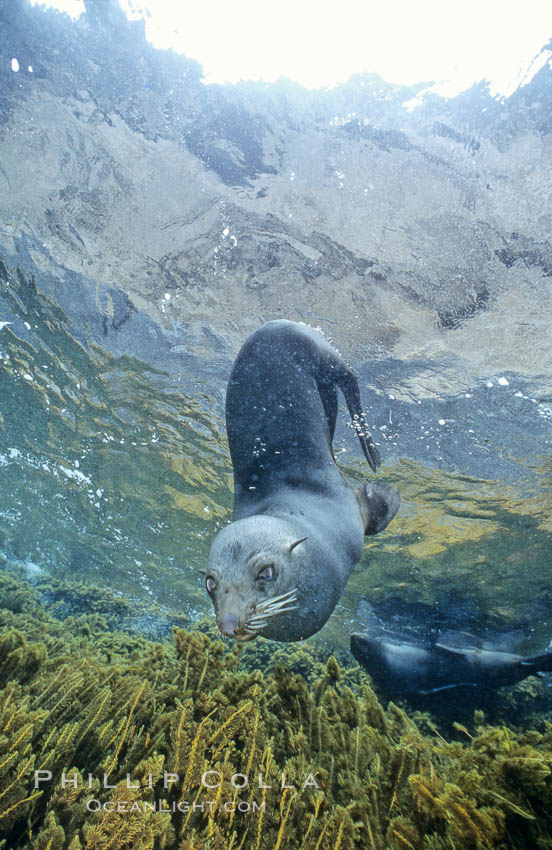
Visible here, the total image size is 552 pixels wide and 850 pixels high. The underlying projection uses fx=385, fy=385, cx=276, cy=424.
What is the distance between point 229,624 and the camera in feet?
5.95

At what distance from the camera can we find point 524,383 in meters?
6.31

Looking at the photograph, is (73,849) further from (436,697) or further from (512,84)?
(436,697)

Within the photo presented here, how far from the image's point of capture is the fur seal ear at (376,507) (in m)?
3.79

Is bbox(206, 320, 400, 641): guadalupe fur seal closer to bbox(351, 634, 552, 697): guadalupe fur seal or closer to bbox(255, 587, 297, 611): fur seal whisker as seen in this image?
bbox(255, 587, 297, 611): fur seal whisker

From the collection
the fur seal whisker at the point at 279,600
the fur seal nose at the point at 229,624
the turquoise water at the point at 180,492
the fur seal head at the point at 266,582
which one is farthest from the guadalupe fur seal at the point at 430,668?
the fur seal nose at the point at 229,624

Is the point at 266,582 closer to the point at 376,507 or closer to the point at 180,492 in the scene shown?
the point at 376,507

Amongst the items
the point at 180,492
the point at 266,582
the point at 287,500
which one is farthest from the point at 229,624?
the point at 180,492

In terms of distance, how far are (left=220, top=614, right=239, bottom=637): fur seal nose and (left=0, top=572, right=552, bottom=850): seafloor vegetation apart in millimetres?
612

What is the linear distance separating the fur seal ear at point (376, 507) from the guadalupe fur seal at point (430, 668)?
3.99 m

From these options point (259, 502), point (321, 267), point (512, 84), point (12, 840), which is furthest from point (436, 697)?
A: point (512, 84)

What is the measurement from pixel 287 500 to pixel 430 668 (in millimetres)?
6014

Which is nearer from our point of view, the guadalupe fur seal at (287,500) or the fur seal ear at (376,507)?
the guadalupe fur seal at (287,500)

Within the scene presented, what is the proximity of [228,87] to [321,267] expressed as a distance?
2452 millimetres

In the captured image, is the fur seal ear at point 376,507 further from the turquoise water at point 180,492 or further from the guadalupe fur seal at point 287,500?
the turquoise water at point 180,492
